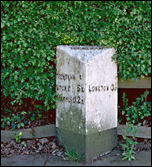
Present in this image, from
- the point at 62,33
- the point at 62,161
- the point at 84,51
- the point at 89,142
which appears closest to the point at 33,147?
the point at 62,161

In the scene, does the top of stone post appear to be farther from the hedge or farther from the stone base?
the stone base

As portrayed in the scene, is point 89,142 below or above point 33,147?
above

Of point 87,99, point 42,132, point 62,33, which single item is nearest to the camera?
point 87,99

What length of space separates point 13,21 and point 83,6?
1.00m

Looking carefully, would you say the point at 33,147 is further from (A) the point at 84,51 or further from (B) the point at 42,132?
(A) the point at 84,51

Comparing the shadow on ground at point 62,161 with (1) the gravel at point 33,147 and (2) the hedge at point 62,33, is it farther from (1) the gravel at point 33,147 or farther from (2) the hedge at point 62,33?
(2) the hedge at point 62,33

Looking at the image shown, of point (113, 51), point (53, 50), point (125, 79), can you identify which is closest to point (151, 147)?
point (125, 79)

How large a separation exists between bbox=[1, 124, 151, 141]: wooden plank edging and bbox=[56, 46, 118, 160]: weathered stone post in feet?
0.82

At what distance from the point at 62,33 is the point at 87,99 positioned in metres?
1.09

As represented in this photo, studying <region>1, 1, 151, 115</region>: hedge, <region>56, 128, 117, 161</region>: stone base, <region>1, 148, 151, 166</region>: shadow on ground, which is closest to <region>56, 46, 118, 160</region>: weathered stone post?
<region>56, 128, 117, 161</region>: stone base

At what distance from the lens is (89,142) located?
3.77 meters

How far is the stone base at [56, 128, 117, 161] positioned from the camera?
3.77 metres

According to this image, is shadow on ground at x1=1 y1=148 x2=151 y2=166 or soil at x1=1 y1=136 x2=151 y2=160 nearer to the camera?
shadow on ground at x1=1 y1=148 x2=151 y2=166

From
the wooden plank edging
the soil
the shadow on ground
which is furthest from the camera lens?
the wooden plank edging
